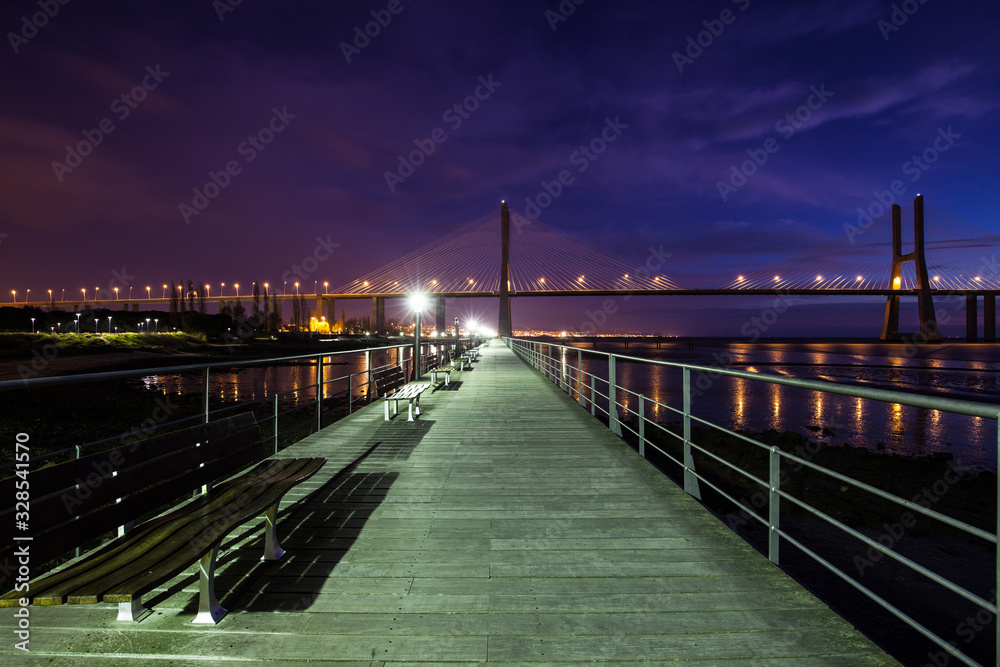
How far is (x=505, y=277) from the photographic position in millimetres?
50875

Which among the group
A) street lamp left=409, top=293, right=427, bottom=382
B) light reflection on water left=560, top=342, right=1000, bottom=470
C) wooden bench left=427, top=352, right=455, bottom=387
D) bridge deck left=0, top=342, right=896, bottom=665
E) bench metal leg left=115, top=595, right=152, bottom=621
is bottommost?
light reflection on water left=560, top=342, right=1000, bottom=470

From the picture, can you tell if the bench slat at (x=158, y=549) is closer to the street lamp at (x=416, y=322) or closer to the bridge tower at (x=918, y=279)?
the street lamp at (x=416, y=322)

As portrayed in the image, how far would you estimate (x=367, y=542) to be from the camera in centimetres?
296

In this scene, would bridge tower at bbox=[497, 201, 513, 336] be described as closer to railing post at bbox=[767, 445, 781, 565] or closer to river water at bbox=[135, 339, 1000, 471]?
river water at bbox=[135, 339, 1000, 471]

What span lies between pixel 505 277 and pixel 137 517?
49133 millimetres

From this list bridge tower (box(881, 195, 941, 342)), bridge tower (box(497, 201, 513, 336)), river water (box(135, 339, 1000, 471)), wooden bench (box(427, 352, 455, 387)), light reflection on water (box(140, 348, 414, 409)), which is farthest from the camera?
bridge tower (box(881, 195, 941, 342))

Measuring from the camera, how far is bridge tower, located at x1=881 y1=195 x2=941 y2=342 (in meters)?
60.4

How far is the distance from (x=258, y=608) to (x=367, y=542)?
77 cm

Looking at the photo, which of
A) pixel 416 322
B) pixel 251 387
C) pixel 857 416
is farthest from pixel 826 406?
pixel 251 387

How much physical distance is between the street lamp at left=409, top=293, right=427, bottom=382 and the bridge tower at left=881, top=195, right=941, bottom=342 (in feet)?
240

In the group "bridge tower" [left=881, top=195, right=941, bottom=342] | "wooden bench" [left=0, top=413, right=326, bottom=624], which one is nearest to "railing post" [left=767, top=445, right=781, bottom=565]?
"wooden bench" [left=0, top=413, right=326, bottom=624]

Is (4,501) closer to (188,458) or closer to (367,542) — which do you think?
(188,458)

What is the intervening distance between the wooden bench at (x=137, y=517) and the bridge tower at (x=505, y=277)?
45568 millimetres

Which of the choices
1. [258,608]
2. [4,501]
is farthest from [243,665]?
[4,501]
